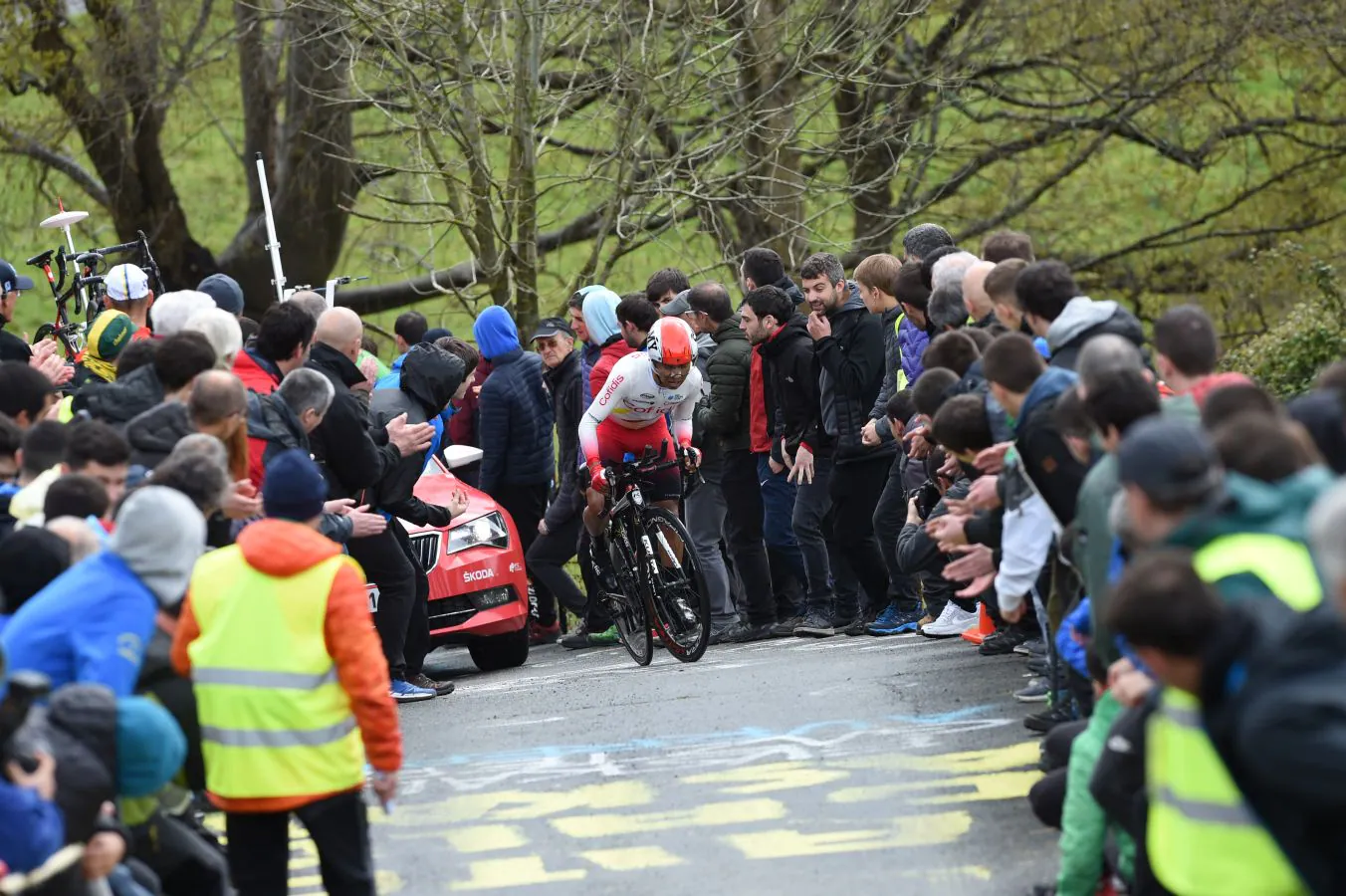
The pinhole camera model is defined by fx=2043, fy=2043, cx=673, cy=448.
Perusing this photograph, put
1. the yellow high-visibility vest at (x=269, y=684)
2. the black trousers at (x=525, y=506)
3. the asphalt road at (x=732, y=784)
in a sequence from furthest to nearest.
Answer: the black trousers at (x=525, y=506), the asphalt road at (x=732, y=784), the yellow high-visibility vest at (x=269, y=684)

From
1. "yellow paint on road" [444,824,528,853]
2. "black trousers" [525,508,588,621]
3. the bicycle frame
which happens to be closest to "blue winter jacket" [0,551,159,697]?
"yellow paint on road" [444,824,528,853]

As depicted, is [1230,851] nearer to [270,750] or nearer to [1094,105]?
[270,750]

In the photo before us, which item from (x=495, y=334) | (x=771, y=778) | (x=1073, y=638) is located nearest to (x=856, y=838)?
(x=771, y=778)

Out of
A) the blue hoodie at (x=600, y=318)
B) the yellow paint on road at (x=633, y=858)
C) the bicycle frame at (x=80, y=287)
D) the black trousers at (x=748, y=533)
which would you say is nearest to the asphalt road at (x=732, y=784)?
the yellow paint on road at (x=633, y=858)

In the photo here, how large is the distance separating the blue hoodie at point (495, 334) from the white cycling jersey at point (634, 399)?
145 centimetres

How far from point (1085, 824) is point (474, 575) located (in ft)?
22.0

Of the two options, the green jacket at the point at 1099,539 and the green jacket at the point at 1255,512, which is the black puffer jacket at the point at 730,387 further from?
the green jacket at the point at 1255,512

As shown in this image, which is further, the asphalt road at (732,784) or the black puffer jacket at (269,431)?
the black puffer jacket at (269,431)

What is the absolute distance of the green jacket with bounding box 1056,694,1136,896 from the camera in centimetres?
612

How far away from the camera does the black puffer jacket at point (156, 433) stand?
325 inches

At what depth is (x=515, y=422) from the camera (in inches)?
525

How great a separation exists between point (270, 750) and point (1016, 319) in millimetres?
4523

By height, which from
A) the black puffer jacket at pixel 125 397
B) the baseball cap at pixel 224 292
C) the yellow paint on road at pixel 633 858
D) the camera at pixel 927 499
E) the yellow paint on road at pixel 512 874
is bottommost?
the yellow paint on road at pixel 633 858

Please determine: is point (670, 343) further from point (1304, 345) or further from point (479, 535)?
point (1304, 345)
